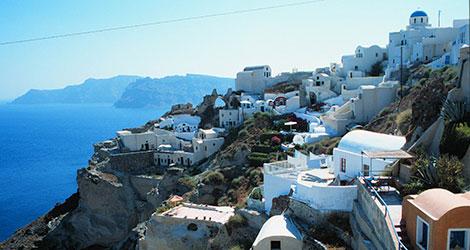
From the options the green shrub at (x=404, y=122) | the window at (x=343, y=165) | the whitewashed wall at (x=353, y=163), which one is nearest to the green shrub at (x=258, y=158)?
the green shrub at (x=404, y=122)

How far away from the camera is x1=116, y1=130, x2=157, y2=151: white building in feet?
152

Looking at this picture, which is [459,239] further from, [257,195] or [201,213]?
[201,213]

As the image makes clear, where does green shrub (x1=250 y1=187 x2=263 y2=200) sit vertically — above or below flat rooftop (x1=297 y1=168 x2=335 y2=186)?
below

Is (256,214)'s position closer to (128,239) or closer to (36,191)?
(128,239)

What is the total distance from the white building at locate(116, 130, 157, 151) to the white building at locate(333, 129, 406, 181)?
104 feet

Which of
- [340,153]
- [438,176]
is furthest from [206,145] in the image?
[438,176]

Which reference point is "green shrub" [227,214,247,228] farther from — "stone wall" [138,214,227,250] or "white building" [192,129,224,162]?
"white building" [192,129,224,162]

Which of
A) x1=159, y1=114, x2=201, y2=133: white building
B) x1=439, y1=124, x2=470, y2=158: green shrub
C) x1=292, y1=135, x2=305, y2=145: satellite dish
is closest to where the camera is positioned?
x1=439, y1=124, x2=470, y2=158: green shrub

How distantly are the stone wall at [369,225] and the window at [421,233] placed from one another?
0.60 meters

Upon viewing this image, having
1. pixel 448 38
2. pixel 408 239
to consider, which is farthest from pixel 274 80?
pixel 408 239

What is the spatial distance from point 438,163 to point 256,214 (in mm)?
10920

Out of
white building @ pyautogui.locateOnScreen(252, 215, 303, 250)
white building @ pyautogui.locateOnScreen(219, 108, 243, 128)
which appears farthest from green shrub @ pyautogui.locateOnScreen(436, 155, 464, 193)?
white building @ pyautogui.locateOnScreen(219, 108, 243, 128)

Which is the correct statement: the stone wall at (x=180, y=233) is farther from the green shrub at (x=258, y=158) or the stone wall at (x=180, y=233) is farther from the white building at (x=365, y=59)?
the white building at (x=365, y=59)

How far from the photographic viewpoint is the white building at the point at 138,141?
1822 inches
